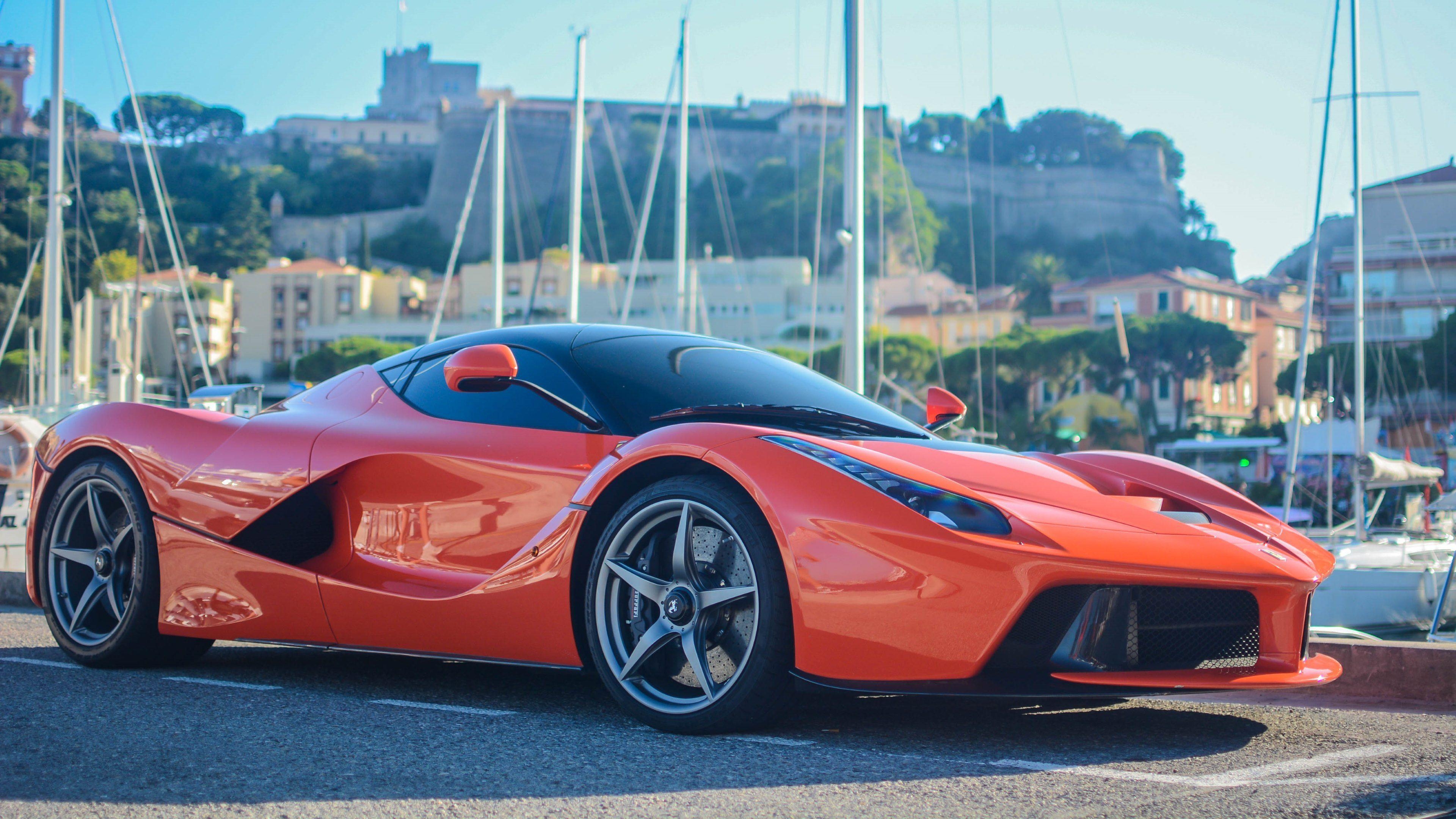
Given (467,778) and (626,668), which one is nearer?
(467,778)

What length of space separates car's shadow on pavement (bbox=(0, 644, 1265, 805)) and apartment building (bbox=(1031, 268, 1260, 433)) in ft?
190

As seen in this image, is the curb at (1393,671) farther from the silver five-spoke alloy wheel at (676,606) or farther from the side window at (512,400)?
the side window at (512,400)

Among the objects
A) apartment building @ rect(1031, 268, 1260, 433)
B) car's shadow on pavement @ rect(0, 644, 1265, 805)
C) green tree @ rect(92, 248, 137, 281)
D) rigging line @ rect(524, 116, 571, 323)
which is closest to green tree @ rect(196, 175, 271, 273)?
green tree @ rect(92, 248, 137, 281)

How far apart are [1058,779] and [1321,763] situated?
0.66 m

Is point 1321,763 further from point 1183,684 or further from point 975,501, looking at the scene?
point 975,501

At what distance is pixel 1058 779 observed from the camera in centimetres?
260

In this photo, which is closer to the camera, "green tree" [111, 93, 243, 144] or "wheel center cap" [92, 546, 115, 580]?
"wheel center cap" [92, 546, 115, 580]

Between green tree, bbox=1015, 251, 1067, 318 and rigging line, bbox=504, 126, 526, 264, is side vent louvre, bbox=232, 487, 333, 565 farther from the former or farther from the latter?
→ rigging line, bbox=504, 126, 526, 264

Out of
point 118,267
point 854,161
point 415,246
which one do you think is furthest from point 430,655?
point 415,246

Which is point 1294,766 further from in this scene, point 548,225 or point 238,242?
point 238,242

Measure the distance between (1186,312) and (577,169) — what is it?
167 feet

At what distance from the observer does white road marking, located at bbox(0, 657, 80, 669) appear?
4453mm

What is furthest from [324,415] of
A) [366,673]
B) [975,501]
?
[975,501]

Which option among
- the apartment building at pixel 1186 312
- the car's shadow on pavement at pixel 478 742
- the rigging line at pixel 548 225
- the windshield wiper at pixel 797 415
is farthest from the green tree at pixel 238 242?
the windshield wiper at pixel 797 415
